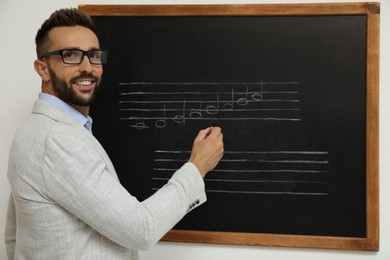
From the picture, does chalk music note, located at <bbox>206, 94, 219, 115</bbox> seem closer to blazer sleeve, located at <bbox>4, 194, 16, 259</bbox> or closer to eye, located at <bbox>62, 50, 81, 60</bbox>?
eye, located at <bbox>62, 50, 81, 60</bbox>

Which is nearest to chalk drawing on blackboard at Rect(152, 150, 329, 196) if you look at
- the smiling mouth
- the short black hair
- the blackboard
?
the blackboard

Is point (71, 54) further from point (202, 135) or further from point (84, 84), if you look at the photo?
point (202, 135)

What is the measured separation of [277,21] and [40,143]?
1.03 meters

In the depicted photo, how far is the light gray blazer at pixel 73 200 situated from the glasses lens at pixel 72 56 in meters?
0.16

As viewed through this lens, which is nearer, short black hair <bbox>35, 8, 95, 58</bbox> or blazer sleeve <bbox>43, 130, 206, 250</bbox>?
blazer sleeve <bbox>43, 130, 206, 250</bbox>

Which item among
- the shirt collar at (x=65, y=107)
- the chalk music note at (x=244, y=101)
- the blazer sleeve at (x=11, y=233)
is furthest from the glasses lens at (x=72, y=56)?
the chalk music note at (x=244, y=101)

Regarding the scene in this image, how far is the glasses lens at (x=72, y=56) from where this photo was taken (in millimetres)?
1110

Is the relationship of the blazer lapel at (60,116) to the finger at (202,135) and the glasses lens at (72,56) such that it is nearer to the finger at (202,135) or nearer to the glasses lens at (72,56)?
the glasses lens at (72,56)

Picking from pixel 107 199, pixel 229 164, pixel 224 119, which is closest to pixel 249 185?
pixel 229 164

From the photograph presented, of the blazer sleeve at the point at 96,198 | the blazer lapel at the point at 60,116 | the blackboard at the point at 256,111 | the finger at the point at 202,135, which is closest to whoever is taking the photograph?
the blazer sleeve at the point at 96,198

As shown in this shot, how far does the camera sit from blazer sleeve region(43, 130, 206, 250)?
0.94 m

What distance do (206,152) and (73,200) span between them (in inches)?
17.1

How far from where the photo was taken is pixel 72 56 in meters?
1.12

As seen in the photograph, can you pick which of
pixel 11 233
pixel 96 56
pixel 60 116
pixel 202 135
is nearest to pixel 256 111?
pixel 202 135
